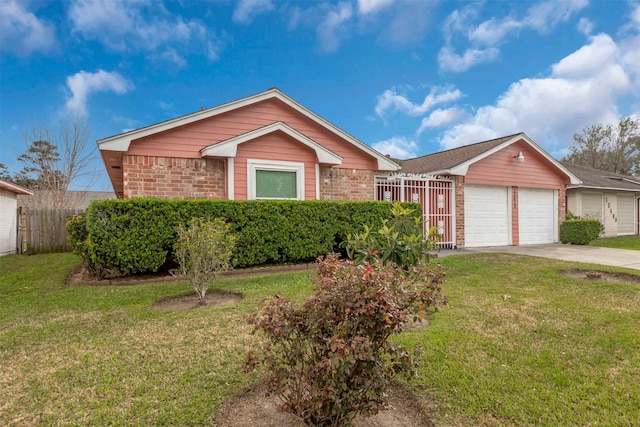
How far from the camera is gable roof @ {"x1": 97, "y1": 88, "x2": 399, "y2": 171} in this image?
8383 mm

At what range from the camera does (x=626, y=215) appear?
19719mm

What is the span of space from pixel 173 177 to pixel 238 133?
232 centimetres

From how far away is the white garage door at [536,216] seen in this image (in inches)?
560

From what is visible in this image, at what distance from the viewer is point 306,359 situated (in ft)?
6.84

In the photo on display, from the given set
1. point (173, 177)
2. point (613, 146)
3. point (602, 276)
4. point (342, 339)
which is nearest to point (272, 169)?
point (173, 177)

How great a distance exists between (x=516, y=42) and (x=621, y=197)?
13.4 metres

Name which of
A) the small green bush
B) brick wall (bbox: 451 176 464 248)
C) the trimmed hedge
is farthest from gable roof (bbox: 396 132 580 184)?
the small green bush

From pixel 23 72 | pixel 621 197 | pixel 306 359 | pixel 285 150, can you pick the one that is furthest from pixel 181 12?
pixel 621 197

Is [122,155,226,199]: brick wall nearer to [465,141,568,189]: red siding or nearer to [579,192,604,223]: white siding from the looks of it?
[465,141,568,189]: red siding

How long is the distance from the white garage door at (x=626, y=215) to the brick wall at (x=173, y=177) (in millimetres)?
22447

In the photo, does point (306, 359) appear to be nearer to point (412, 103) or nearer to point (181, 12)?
point (181, 12)

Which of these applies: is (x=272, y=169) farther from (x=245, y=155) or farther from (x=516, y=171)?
(x=516, y=171)

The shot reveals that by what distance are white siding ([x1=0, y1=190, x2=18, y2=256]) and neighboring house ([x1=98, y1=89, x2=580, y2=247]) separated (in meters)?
4.22

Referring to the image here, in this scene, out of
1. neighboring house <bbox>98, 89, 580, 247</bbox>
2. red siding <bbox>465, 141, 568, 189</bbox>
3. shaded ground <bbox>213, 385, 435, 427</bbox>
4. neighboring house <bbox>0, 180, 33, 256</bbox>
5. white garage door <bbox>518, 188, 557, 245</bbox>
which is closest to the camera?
shaded ground <bbox>213, 385, 435, 427</bbox>
